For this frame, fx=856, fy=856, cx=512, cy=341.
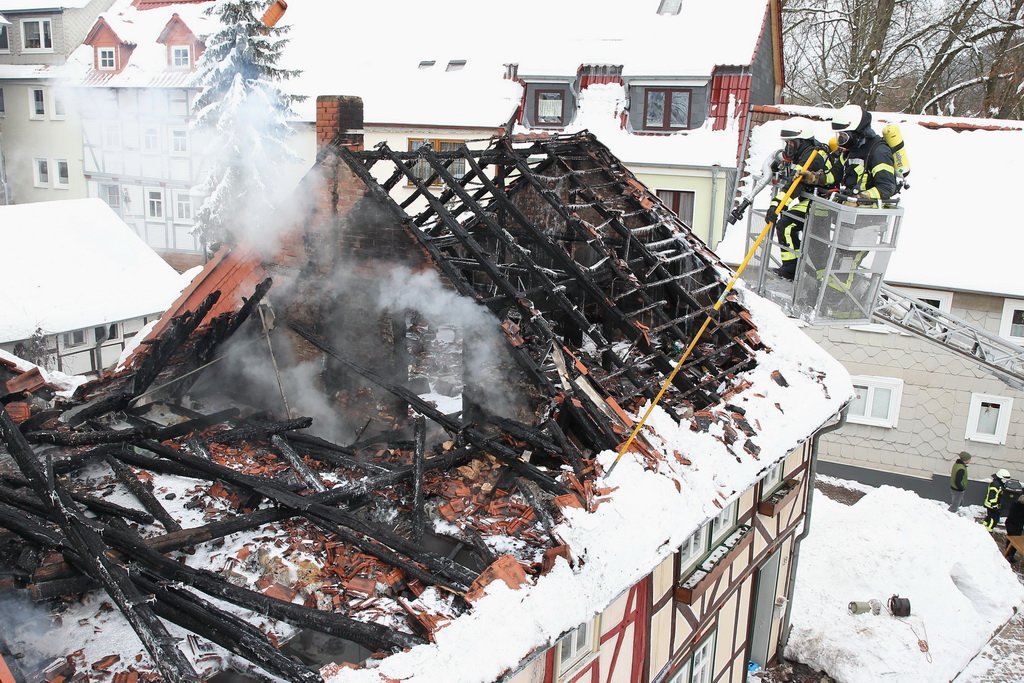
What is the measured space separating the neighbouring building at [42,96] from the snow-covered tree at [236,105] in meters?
13.2

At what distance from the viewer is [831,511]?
51.0 feet

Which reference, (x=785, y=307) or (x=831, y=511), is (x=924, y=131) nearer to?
(x=831, y=511)

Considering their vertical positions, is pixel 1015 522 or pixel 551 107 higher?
pixel 551 107

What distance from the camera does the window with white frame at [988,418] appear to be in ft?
57.0

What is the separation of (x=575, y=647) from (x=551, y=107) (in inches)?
707

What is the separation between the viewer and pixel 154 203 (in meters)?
30.0

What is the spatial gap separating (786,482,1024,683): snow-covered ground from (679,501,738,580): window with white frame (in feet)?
11.4

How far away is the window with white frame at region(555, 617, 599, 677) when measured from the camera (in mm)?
6694

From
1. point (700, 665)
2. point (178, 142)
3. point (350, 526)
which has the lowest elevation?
point (700, 665)

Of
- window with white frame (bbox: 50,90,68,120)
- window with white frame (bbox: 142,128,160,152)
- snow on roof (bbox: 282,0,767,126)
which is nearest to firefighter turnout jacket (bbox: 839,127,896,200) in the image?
snow on roof (bbox: 282,0,767,126)

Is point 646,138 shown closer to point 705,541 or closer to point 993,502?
point 993,502

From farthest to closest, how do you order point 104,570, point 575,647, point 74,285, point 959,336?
point 74,285 → point 959,336 → point 575,647 → point 104,570

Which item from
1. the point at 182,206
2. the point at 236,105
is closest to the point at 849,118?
Answer: the point at 236,105

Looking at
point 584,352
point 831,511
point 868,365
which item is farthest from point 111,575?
point 868,365
